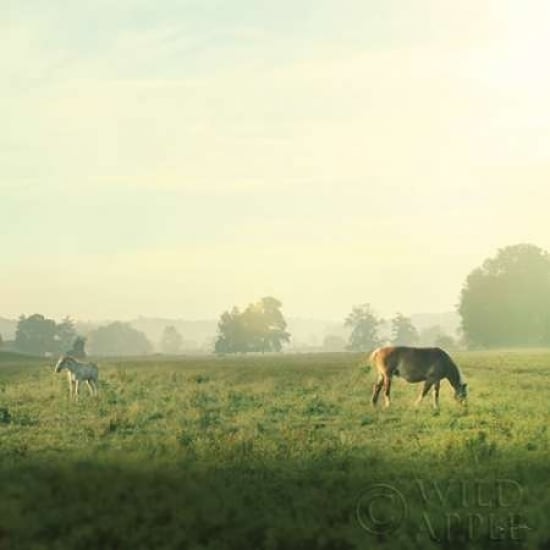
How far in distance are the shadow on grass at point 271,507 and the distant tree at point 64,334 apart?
578 ft

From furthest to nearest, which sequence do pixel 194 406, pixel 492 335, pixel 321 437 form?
pixel 492 335, pixel 194 406, pixel 321 437

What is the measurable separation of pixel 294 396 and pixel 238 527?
18.5 meters

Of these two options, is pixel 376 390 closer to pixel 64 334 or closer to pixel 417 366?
pixel 417 366

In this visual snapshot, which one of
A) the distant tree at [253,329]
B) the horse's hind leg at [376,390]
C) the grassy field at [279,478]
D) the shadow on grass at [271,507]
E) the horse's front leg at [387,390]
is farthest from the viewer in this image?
the distant tree at [253,329]

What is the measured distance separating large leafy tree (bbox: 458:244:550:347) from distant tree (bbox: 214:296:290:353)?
51.8 meters

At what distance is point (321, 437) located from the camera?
1906 centimetres

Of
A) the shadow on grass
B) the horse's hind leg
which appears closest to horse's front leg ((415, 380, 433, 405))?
the horse's hind leg

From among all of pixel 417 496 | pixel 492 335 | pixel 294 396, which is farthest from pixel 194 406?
pixel 492 335

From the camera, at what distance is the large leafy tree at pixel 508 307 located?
118 meters

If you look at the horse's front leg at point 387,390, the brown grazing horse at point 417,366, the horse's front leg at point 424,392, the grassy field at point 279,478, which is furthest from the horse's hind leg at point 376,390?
the horse's front leg at point 424,392

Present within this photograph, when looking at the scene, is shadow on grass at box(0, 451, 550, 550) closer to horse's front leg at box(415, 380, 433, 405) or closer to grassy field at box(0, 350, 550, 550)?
grassy field at box(0, 350, 550, 550)

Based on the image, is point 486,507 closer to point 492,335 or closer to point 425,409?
point 425,409

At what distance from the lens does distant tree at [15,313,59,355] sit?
585 feet

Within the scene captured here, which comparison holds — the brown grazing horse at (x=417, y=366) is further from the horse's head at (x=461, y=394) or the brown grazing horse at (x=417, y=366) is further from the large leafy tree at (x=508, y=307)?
the large leafy tree at (x=508, y=307)
